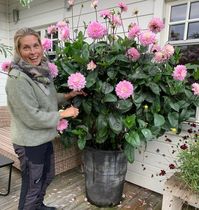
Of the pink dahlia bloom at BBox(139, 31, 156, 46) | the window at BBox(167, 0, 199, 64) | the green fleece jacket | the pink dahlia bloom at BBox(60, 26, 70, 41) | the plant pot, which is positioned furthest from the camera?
the window at BBox(167, 0, 199, 64)

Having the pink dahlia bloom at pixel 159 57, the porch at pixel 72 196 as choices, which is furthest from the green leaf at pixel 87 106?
the porch at pixel 72 196

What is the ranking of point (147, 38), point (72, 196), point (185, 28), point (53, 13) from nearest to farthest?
1. point (147, 38)
2. point (185, 28)
3. point (72, 196)
4. point (53, 13)

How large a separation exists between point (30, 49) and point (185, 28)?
156 centimetres

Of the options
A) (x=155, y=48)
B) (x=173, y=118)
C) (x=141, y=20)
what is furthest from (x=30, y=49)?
(x=141, y=20)

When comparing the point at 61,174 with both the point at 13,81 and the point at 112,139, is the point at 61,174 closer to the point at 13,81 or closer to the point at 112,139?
the point at 112,139

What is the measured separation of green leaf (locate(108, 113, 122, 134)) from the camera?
5.96ft

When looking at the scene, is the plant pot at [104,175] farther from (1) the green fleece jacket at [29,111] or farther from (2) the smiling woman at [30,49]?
(2) the smiling woman at [30,49]

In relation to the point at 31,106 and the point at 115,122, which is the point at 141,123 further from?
the point at 31,106

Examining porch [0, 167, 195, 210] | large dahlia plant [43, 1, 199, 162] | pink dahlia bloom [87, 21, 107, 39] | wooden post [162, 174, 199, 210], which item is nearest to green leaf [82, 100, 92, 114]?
large dahlia plant [43, 1, 199, 162]

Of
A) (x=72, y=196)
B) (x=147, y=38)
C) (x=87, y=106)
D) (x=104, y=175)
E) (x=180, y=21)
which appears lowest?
(x=72, y=196)

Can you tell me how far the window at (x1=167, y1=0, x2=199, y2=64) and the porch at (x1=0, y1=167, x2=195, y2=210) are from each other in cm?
153

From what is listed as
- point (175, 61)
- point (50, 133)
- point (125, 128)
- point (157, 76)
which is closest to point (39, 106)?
point (50, 133)

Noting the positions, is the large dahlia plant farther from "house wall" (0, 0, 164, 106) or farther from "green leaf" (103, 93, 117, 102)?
"house wall" (0, 0, 164, 106)

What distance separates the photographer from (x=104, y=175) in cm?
221
